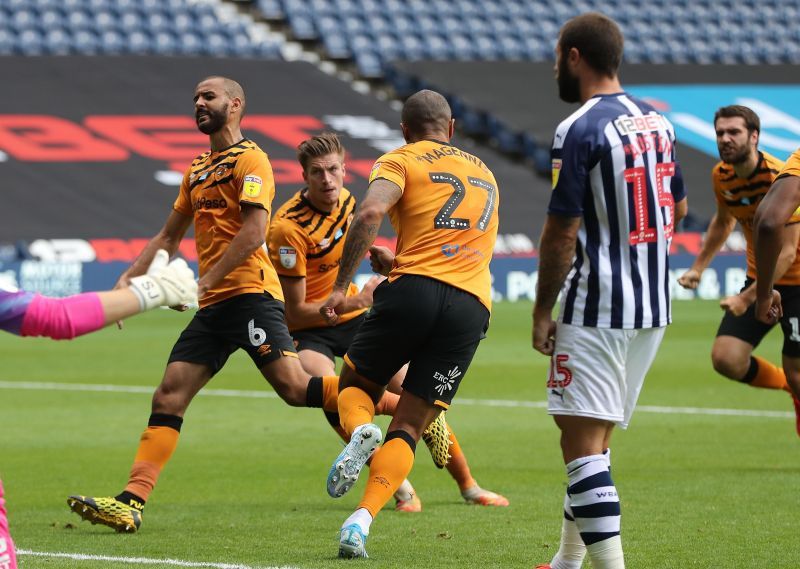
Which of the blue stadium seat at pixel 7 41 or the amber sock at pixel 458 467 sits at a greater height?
the amber sock at pixel 458 467

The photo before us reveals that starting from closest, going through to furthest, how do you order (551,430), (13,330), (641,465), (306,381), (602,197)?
(13,330), (602,197), (306,381), (641,465), (551,430)

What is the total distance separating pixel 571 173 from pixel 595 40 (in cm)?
49

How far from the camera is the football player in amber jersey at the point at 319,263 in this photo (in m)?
7.60

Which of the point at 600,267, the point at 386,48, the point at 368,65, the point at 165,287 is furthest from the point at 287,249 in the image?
the point at 386,48

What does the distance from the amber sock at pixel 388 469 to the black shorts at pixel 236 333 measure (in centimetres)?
129

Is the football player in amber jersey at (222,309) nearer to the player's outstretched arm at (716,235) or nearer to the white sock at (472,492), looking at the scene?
the white sock at (472,492)

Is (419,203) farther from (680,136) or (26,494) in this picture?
(680,136)

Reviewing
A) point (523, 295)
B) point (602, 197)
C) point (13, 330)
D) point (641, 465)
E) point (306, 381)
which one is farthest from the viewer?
point (523, 295)

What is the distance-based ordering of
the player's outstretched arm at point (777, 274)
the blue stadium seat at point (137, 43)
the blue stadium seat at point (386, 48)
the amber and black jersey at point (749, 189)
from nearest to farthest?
the player's outstretched arm at point (777, 274), the amber and black jersey at point (749, 189), the blue stadium seat at point (137, 43), the blue stadium seat at point (386, 48)

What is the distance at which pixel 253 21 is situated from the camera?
105 feet

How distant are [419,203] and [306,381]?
4.98ft

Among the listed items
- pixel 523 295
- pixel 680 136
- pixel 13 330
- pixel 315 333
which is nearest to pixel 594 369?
pixel 13 330

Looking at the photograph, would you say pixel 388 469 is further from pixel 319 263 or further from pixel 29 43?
pixel 29 43

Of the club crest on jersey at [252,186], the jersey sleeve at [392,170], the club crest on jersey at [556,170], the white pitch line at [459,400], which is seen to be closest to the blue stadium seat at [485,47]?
the white pitch line at [459,400]
